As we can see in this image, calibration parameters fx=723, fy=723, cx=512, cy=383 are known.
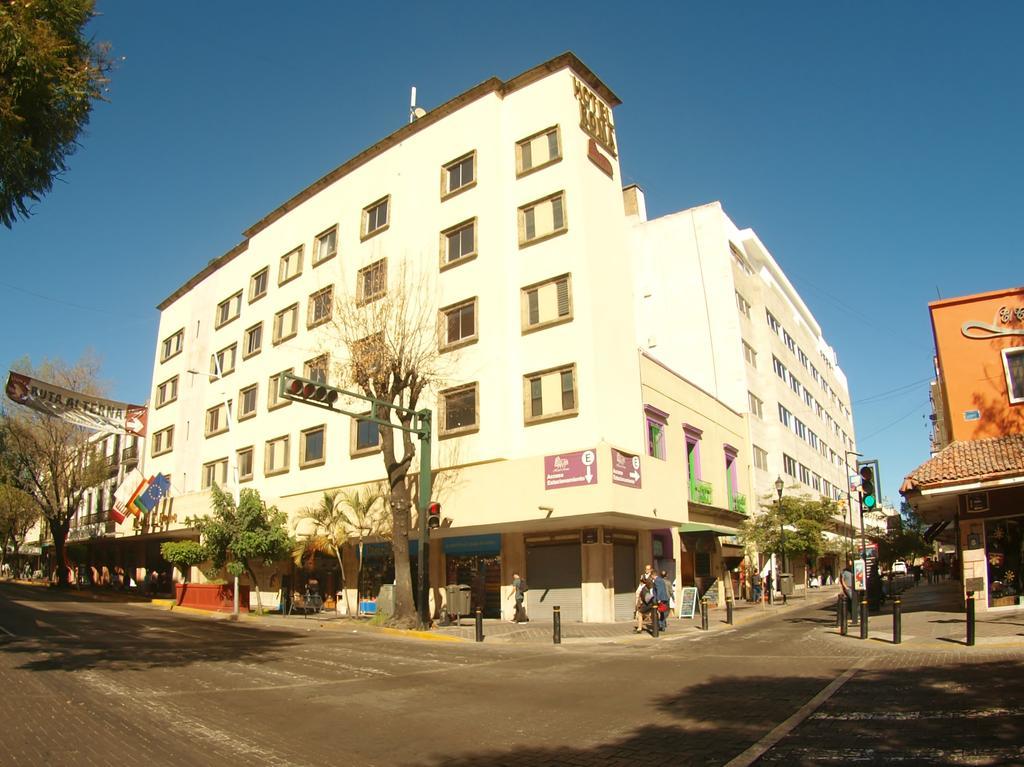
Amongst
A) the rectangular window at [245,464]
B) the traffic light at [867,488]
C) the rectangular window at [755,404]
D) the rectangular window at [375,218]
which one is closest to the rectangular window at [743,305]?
the rectangular window at [755,404]

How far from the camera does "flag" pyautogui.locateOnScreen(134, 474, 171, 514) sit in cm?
4169

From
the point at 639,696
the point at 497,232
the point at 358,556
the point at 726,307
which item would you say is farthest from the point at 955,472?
the point at 726,307

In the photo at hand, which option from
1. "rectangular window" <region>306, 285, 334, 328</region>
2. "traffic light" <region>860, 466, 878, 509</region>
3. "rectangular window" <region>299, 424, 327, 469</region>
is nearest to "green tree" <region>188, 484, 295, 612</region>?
"rectangular window" <region>299, 424, 327, 469</region>

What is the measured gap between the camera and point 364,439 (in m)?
29.6

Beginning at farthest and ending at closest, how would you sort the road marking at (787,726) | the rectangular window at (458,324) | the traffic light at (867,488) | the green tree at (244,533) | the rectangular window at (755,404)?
the rectangular window at (755,404)
the green tree at (244,533)
the rectangular window at (458,324)
the traffic light at (867,488)
the road marking at (787,726)

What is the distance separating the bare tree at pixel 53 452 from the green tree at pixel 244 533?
1968cm

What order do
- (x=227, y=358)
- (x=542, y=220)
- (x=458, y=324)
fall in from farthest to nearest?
(x=227, y=358) → (x=458, y=324) → (x=542, y=220)

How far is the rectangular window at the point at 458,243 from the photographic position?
27.4 meters

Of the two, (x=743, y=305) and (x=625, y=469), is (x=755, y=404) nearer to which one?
(x=743, y=305)

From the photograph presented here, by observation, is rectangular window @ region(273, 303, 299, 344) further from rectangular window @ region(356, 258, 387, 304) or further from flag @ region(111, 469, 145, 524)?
flag @ region(111, 469, 145, 524)

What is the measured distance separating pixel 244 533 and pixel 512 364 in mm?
12879

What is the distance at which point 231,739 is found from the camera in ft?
24.5

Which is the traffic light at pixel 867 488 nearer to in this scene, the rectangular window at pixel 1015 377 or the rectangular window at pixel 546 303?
the rectangular window at pixel 1015 377

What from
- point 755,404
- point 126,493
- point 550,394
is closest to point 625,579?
point 550,394
